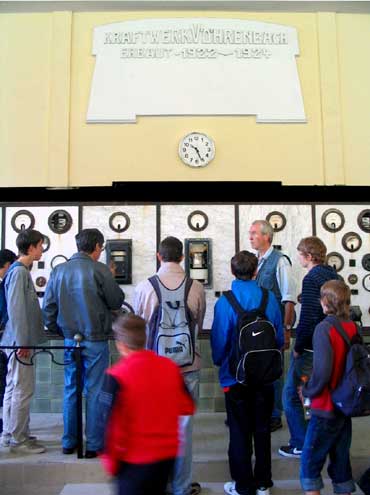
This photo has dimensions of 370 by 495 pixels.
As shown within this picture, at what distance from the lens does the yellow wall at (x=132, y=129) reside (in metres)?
6.84

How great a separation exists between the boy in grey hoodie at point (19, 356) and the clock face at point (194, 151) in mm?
3466

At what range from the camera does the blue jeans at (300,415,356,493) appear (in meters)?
2.80

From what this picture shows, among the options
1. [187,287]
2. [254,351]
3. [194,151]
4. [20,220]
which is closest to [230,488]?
[254,351]

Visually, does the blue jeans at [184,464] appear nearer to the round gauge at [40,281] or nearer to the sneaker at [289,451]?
the sneaker at [289,451]

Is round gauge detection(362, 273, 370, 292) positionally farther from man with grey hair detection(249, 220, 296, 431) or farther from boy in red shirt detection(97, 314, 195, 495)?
boy in red shirt detection(97, 314, 195, 495)

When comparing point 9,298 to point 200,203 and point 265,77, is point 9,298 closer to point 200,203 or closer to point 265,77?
point 200,203

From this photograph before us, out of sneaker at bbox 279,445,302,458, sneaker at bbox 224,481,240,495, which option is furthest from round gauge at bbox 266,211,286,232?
sneaker at bbox 224,481,240,495

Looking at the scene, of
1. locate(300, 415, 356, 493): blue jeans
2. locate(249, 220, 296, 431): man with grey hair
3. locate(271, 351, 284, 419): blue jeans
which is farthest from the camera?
locate(271, 351, 284, 419): blue jeans

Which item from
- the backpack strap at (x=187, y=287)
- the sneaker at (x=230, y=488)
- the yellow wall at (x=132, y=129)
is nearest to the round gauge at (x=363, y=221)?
the yellow wall at (x=132, y=129)

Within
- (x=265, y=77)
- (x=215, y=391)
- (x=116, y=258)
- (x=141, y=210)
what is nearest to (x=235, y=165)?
(x=265, y=77)

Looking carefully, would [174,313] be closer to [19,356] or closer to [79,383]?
[79,383]

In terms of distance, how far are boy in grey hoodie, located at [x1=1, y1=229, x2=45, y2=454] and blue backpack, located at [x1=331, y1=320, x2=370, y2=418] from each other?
2.31m

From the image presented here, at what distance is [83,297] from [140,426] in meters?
1.77

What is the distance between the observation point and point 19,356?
370 centimetres
